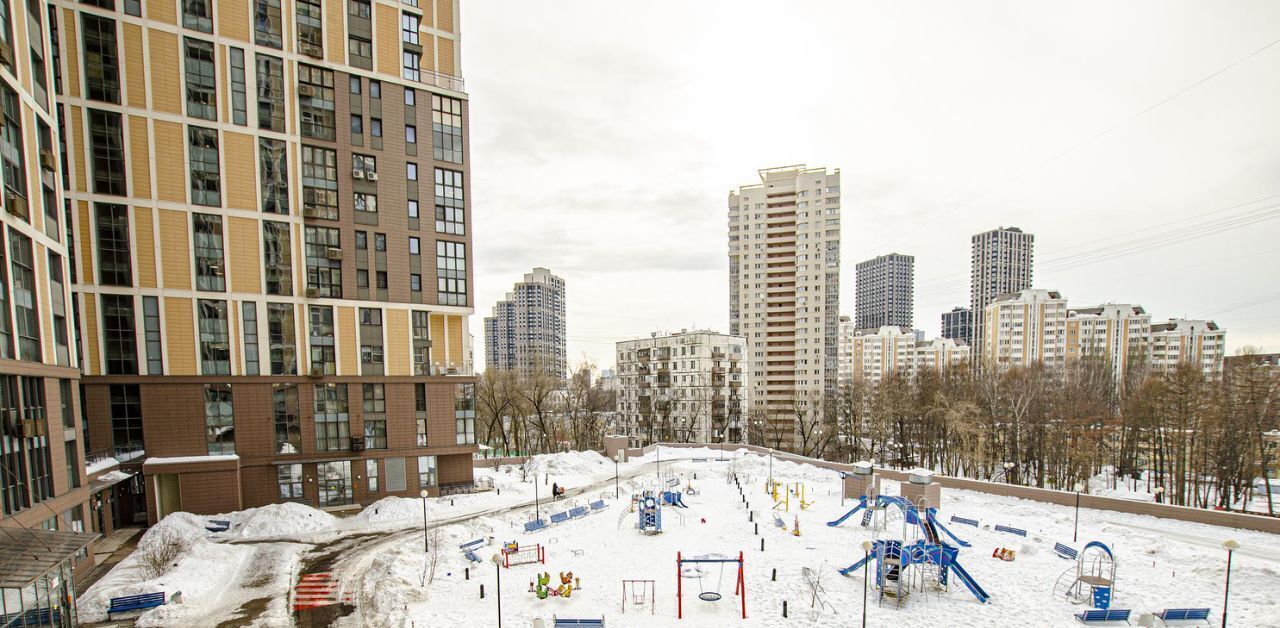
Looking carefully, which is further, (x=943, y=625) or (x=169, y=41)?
(x=169, y=41)

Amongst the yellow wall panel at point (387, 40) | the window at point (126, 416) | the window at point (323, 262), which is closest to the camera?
the window at point (126, 416)

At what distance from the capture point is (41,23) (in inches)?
794

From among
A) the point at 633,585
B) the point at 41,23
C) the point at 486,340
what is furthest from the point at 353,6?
the point at 486,340

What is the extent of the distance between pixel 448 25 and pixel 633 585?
1553 inches

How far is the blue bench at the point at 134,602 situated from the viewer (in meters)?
16.8

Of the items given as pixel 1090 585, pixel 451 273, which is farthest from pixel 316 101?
pixel 1090 585

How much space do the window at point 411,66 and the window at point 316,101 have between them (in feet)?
15.3

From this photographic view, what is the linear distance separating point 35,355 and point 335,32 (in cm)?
2485

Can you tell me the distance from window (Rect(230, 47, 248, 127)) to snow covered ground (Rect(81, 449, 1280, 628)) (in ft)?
76.9

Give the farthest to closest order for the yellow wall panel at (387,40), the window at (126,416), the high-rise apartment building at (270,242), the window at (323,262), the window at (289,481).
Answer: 1. the yellow wall panel at (387,40)
2. the window at (323,262)
3. the window at (289,481)
4. the window at (126,416)
5. the high-rise apartment building at (270,242)

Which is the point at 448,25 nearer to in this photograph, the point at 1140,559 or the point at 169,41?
the point at 169,41

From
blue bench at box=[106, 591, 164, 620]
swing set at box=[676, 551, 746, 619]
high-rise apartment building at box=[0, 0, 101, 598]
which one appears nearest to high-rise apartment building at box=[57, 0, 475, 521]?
high-rise apartment building at box=[0, 0, 101, 598]

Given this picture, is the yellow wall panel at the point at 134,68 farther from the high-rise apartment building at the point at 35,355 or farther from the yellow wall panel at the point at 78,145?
the high-rise apartment building at the point at 35,355

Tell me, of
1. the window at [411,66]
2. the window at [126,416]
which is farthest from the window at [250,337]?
the window at [411,66]
